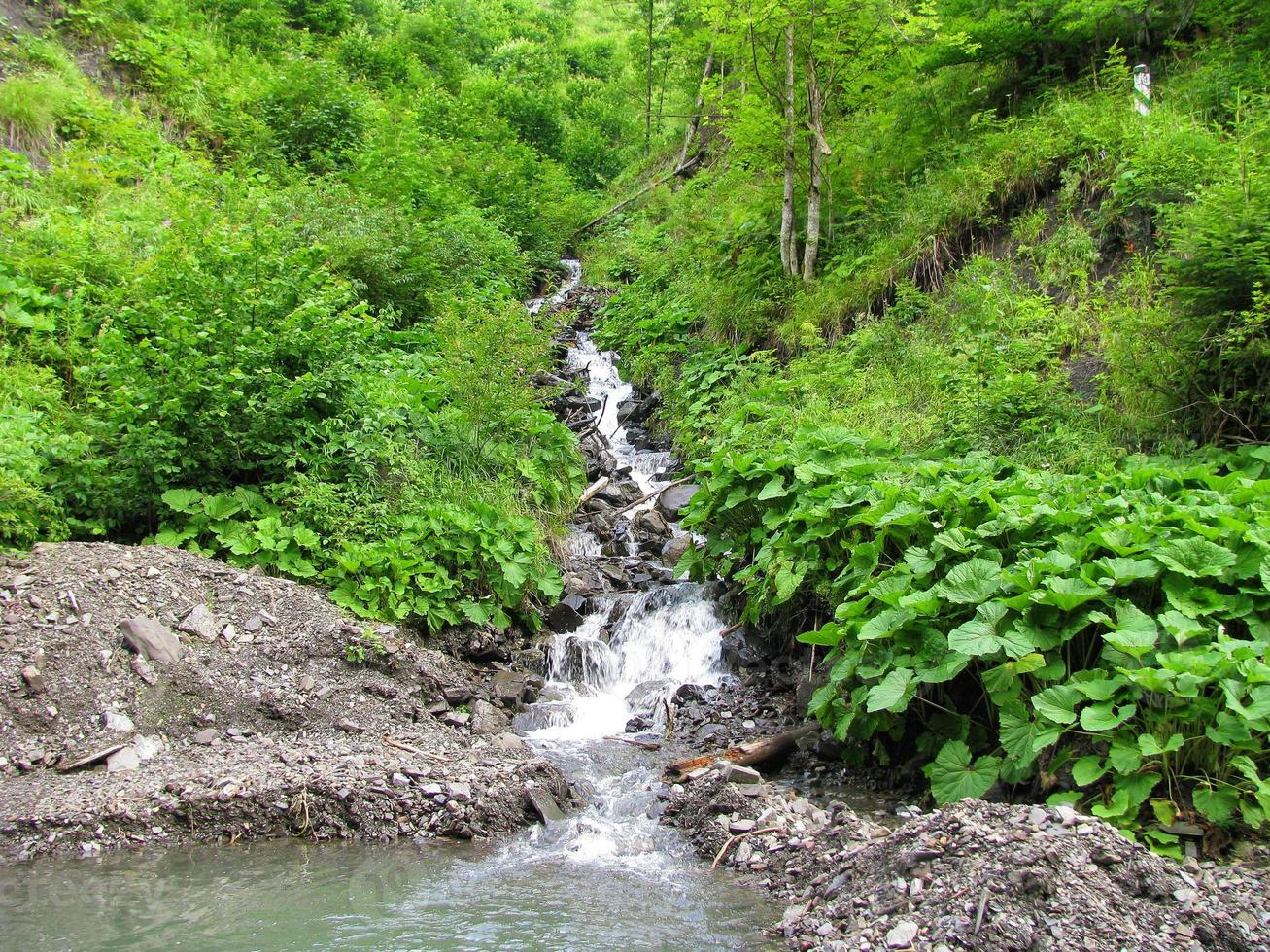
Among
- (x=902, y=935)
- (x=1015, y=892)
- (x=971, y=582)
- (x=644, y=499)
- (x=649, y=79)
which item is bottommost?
(x=902, y=935)

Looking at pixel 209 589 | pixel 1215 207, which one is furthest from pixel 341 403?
pixel 1215 207

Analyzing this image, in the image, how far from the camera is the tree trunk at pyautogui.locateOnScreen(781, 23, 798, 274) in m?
12.1

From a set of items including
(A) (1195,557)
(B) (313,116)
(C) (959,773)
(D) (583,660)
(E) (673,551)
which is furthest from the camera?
(B) (313,116)

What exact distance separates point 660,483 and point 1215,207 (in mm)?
7437

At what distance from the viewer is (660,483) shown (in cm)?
1218

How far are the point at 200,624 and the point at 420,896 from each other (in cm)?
320

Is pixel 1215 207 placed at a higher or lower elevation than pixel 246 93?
lower

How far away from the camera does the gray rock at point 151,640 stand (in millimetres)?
6238

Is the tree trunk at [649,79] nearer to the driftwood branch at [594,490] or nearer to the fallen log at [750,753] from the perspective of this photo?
the driftwood branch at [594,490]

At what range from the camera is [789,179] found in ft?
41.0

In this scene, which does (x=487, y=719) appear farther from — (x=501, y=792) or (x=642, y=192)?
(x=642, y=192)

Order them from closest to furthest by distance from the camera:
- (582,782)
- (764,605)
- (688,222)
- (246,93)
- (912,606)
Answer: (912,606), (582,782), (764,605), (246,93), (688,222)

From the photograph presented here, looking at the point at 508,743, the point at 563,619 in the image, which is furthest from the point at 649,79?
the point at 508,743

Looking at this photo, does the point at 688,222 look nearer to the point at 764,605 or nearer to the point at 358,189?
the point at 358,189
